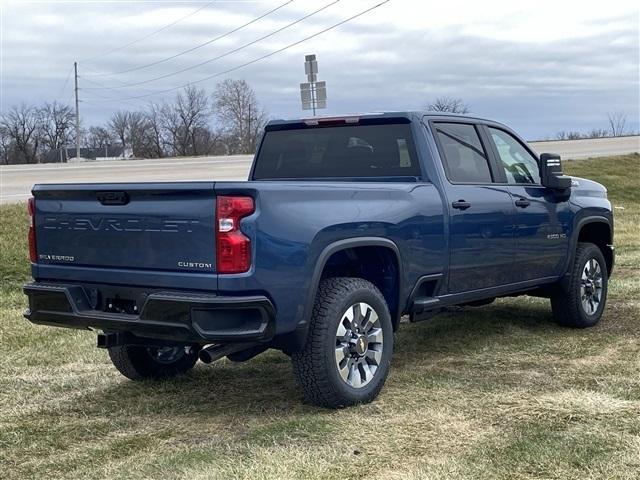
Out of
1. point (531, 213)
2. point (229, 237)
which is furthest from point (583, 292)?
point (229, 237)

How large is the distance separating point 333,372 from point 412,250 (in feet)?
3.47

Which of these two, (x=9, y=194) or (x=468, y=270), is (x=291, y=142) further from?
(x=9, y=194)

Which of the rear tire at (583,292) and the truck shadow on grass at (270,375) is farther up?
the rear tire at (583,292)

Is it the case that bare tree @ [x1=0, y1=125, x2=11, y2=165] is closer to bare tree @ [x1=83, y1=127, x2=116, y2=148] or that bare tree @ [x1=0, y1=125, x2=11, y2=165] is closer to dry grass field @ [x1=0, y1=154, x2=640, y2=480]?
bare tree @ [x1=83, y1=127, x2=116, y2=148]

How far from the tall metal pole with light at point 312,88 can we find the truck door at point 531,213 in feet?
44.7

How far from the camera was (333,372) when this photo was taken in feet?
16.1

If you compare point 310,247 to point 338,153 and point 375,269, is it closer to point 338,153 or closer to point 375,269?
point 375,269

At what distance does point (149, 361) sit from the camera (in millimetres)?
5973

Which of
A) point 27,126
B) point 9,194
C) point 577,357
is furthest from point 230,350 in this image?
point 27,126

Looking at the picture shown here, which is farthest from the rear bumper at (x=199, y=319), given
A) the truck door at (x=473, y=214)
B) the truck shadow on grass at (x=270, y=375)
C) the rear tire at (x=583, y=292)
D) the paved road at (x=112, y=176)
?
the paved road at (x=112, y=176)

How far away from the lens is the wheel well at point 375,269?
17.6ft

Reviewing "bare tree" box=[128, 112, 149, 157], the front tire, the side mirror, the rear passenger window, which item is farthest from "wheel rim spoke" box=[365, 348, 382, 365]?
"bare tree" box=[128, 112, 149, 157]

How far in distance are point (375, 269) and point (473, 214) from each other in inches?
38.0

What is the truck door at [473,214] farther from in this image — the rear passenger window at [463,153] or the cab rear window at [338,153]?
the cab rear window at [338,153]
